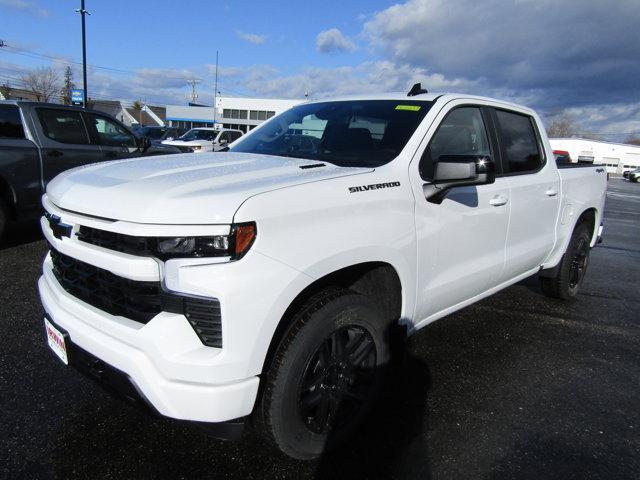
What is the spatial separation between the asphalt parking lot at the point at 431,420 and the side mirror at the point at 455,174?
1.28 m

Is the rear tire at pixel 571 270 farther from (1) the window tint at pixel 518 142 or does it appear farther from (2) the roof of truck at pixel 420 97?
(2) the roof of truck at pixel 420 97

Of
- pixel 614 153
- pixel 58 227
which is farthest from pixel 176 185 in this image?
pixel 614 153

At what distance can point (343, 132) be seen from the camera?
3207mm

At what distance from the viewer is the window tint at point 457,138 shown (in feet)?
9.23

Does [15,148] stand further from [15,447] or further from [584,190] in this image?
[584,190]

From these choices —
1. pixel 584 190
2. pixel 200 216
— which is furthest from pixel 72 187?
pixel 584 190

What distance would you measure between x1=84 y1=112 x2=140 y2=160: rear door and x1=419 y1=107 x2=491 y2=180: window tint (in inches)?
214

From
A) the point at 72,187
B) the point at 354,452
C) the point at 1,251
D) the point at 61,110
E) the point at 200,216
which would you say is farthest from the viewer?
the point at 61,110

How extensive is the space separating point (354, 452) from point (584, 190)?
3619mm

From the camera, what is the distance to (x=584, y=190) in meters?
4.62

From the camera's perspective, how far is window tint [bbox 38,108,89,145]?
639 centimetres

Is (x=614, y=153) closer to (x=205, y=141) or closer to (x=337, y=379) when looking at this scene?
(x=205, y=141)

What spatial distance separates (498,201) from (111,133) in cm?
631

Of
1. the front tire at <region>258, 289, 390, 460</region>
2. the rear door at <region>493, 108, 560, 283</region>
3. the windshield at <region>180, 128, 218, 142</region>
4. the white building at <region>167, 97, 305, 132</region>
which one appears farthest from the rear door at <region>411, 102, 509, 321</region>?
the white building at <region>167, 97, 305, 132</region>
